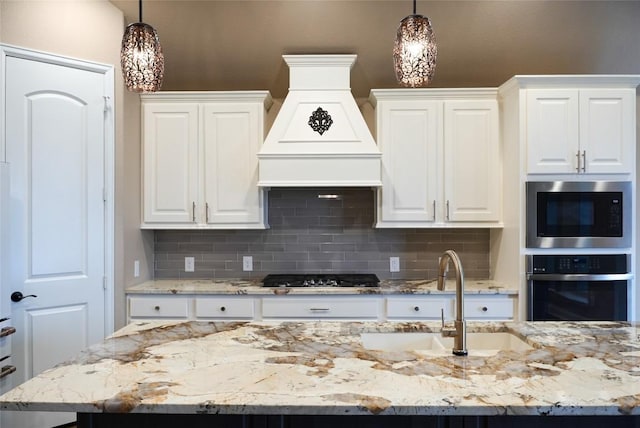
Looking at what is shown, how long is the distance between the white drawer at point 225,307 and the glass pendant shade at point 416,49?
6.82 feet

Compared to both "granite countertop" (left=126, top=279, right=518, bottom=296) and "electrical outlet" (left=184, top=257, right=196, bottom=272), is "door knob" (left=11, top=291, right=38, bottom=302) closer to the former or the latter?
"granite countertop" (left=126, top=279, right=518, bottom=296)

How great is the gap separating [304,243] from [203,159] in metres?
1.08

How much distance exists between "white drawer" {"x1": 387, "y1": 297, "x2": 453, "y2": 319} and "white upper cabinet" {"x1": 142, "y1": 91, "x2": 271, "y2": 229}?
3.81 ft

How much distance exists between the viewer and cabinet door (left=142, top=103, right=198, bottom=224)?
365cm

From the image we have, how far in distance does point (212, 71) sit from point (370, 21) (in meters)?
1.32

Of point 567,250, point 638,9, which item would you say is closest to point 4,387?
point 567,250

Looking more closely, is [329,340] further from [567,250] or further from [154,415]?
[567,250]

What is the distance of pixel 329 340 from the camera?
1.87m

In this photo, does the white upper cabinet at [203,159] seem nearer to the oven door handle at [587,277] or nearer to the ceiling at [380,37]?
the ceiling at [380,37]

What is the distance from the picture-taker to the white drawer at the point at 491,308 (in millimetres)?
3344

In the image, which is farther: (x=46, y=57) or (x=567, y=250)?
(x=567, y=250)

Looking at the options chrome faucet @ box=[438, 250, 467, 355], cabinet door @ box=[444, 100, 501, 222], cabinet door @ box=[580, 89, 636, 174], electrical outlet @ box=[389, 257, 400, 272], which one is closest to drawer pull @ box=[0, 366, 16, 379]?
chrome faucet @ box=[438, 250, 467, 355]

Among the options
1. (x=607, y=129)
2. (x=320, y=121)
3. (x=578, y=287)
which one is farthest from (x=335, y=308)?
(x=607, y=129)

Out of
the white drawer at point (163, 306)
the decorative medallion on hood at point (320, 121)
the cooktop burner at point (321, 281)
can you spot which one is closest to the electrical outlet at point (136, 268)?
the white drawer at point (163, 306)
